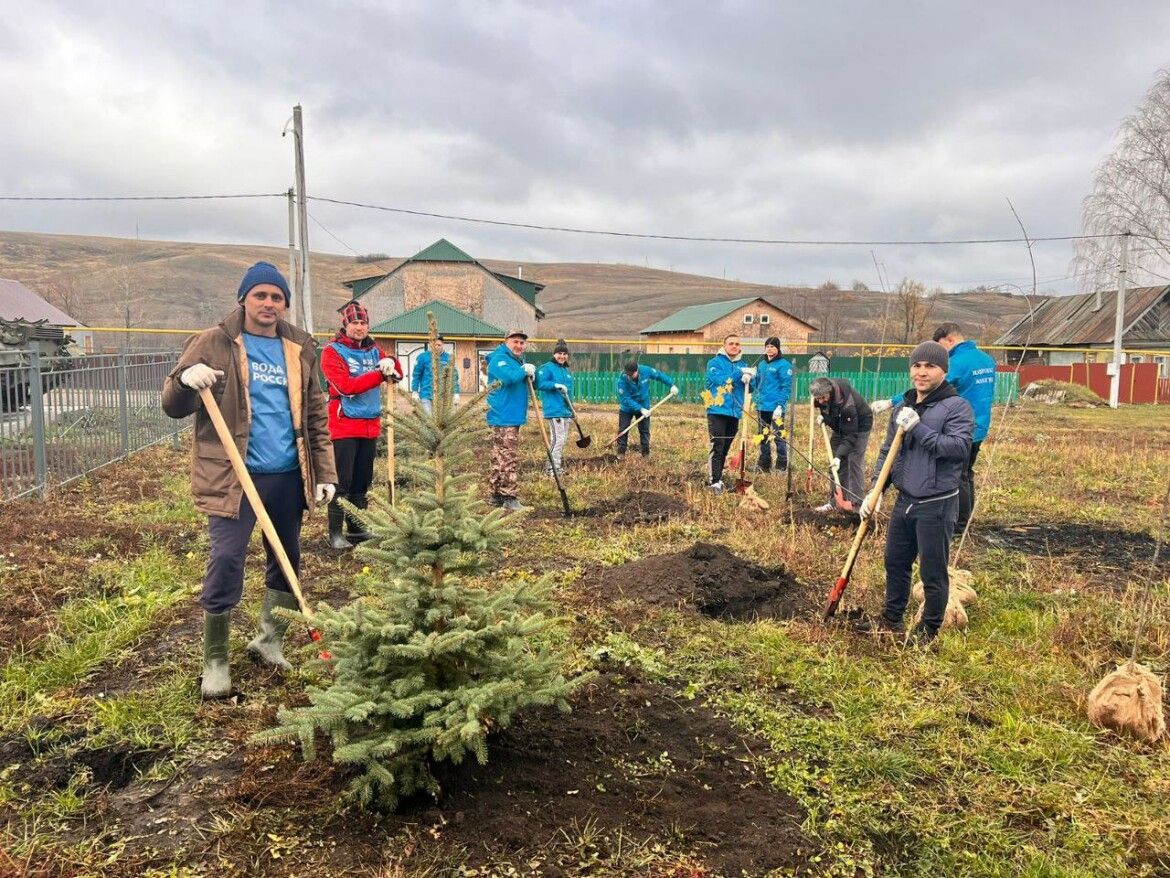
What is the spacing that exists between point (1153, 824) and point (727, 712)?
154 cm

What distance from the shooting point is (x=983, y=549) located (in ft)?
20.7

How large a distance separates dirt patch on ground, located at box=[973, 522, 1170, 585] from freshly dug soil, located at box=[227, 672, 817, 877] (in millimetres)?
4387

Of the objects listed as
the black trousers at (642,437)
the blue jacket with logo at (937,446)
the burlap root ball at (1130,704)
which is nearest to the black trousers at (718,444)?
the black trousers at (642,437)

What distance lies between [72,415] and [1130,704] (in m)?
10.9

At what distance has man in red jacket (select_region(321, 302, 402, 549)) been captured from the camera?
5.79 metres

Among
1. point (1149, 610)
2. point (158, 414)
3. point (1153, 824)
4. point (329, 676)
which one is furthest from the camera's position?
point (158, 414)

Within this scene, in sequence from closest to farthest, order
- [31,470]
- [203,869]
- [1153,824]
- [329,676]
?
[203,869] < [1153,824] < [329,676] < [31,470]

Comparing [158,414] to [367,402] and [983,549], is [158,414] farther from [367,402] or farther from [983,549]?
[983,549]

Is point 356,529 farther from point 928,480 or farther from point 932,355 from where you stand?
point 932,355

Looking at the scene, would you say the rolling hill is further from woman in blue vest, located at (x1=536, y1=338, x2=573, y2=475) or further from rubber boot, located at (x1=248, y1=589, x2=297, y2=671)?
rubber boot, located at (x1=248, y1=589, x2=297, y2=671)

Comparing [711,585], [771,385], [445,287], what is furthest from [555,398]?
[445,287]

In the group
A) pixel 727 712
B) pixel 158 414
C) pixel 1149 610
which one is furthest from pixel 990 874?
pixel 158 414

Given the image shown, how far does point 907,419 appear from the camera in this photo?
3963 millimetres

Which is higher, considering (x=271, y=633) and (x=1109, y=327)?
(x=1109, y=327)
